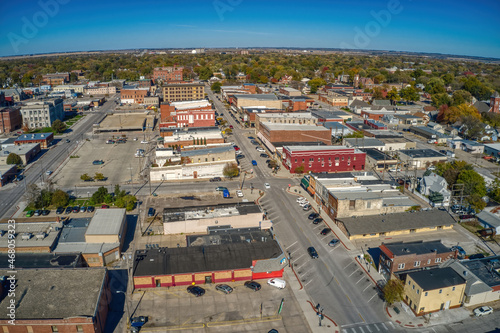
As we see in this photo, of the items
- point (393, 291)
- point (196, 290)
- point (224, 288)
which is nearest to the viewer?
point (393, 291)

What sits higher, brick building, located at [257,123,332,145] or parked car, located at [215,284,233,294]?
brick building, located at [257,123,332,145]

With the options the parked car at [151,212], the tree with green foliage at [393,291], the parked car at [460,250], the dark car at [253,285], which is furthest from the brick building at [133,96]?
the tree with green foliage at [393,291]

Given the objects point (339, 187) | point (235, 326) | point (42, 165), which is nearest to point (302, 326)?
point (235, 326)

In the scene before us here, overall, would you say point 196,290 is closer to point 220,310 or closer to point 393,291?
point 220,310

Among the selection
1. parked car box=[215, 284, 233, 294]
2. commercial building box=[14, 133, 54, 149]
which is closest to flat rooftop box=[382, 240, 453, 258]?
parked car box=[215, 284, 233, 294]

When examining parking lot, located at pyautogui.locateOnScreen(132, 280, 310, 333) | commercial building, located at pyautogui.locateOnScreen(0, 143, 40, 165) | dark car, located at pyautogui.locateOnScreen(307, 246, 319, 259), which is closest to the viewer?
parking lot, located at pyautogui.locateOnScreen(132, 280, 310, 333)

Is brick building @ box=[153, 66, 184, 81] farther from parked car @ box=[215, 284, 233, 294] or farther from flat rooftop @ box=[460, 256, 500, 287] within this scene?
flat rooftop @ box=[460, 256, 500, 287]

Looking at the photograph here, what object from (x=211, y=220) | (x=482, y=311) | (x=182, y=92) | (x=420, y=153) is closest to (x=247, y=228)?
(x=211, y=220)
